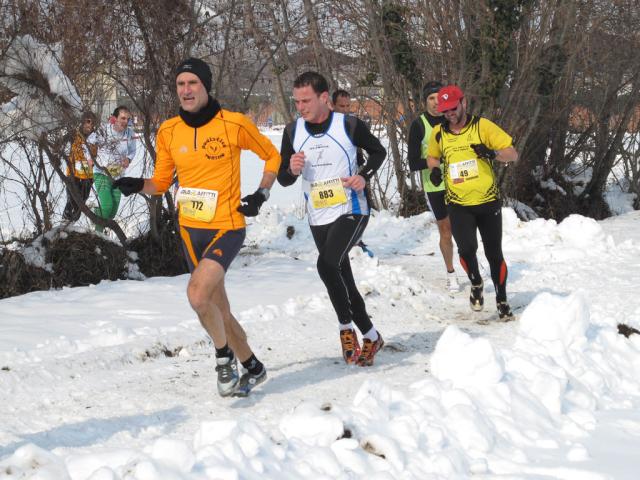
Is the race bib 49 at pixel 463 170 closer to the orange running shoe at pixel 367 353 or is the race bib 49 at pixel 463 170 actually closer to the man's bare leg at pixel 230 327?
the orange running shoe at pixel 367 353

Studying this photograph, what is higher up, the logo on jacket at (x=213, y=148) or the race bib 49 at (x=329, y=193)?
the logo on jacket at (x=213, y=148)

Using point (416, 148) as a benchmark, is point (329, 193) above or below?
below

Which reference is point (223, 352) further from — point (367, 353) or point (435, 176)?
point (435, 176)

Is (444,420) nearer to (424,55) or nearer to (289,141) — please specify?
(289,141)

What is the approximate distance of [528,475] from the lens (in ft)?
13.2

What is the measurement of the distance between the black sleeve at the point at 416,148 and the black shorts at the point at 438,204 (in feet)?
1.11

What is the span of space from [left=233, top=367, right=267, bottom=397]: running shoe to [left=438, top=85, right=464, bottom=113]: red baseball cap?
105 inches

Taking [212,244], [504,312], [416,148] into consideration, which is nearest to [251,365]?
[212,244]

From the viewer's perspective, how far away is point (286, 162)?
19.2 ft

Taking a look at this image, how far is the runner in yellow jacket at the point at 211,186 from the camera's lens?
Result: 498 cm

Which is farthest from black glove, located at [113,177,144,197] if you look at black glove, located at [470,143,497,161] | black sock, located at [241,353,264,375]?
black glove, located at [470,143,497,161]

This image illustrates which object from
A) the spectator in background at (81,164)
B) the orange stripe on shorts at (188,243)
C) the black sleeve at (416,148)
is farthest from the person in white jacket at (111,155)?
the orange stripe on shorts at (188,243)

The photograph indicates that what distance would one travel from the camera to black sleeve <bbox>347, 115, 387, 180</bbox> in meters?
5.79

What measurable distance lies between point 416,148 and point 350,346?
2984mm
